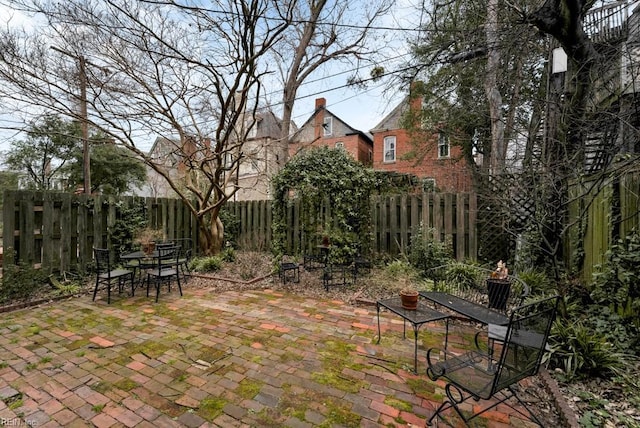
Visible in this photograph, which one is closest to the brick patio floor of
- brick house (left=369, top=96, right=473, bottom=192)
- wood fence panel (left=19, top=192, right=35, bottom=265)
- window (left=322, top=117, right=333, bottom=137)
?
wood fence panel (left=19, top=192, right=35, bottom=265)

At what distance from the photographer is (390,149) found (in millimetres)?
17922

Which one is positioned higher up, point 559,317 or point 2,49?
point 2,49

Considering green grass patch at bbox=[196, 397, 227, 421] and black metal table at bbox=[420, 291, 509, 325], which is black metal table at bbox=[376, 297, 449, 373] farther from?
green grass patch at bbox=[196, 397, 227, 421]

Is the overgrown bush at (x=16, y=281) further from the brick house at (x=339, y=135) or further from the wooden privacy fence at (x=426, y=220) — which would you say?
the brick house at (x=339, y=135)

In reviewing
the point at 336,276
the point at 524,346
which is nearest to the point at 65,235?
the point at 336,276

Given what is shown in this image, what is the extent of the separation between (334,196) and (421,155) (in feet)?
30.1

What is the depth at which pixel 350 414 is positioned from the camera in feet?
6.76

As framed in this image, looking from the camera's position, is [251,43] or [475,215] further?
[475,215]

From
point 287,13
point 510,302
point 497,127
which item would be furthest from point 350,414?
point 497,127

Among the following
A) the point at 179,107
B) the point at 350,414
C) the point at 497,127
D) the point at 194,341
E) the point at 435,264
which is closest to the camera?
the point at 350,414

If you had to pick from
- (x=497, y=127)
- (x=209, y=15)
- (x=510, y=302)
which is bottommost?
(x=510, y=302)

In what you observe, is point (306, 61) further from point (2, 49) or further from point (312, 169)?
point (2, 49)

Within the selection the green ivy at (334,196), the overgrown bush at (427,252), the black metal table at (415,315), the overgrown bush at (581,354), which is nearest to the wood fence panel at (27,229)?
the green ivy at (334,196)

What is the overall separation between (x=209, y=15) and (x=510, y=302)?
21.4ft
